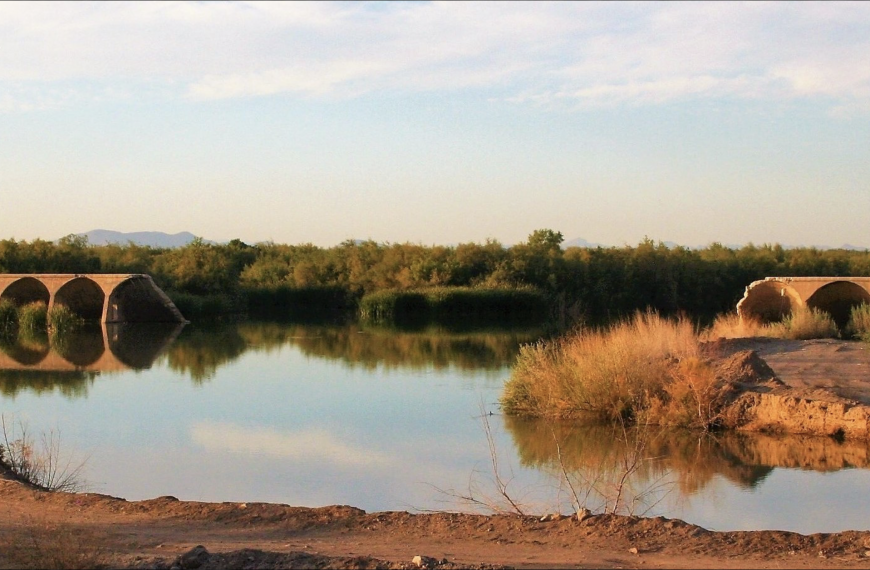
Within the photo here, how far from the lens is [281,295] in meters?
39.7

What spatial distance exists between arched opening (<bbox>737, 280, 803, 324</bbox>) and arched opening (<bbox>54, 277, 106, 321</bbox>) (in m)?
18.5

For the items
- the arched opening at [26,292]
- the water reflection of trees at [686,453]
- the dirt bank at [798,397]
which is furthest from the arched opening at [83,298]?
the water reflection of trees at [686,453]

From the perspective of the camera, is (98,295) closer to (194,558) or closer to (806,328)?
(806,328)

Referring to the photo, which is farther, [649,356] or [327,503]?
[649,356]

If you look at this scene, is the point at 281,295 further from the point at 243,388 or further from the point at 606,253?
the point at 243,388

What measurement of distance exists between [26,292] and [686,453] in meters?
25.6

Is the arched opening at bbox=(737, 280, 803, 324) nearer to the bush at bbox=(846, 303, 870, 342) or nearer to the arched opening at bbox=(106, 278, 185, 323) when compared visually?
the bush at bbox=(846, 303, 870, 342)

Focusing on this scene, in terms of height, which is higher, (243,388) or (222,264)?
(222,264)

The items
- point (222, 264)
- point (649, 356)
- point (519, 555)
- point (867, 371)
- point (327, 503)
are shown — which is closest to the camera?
point (519, 555)

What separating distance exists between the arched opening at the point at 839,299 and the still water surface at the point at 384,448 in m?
8.84

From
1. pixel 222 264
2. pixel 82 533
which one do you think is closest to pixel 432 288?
pixel 222 264

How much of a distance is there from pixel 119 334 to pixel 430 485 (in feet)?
63.7

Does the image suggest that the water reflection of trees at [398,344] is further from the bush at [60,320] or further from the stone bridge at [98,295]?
the bush at [60,320]

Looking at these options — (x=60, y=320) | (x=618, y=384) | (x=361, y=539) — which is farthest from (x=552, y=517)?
(x=60, y=320)
